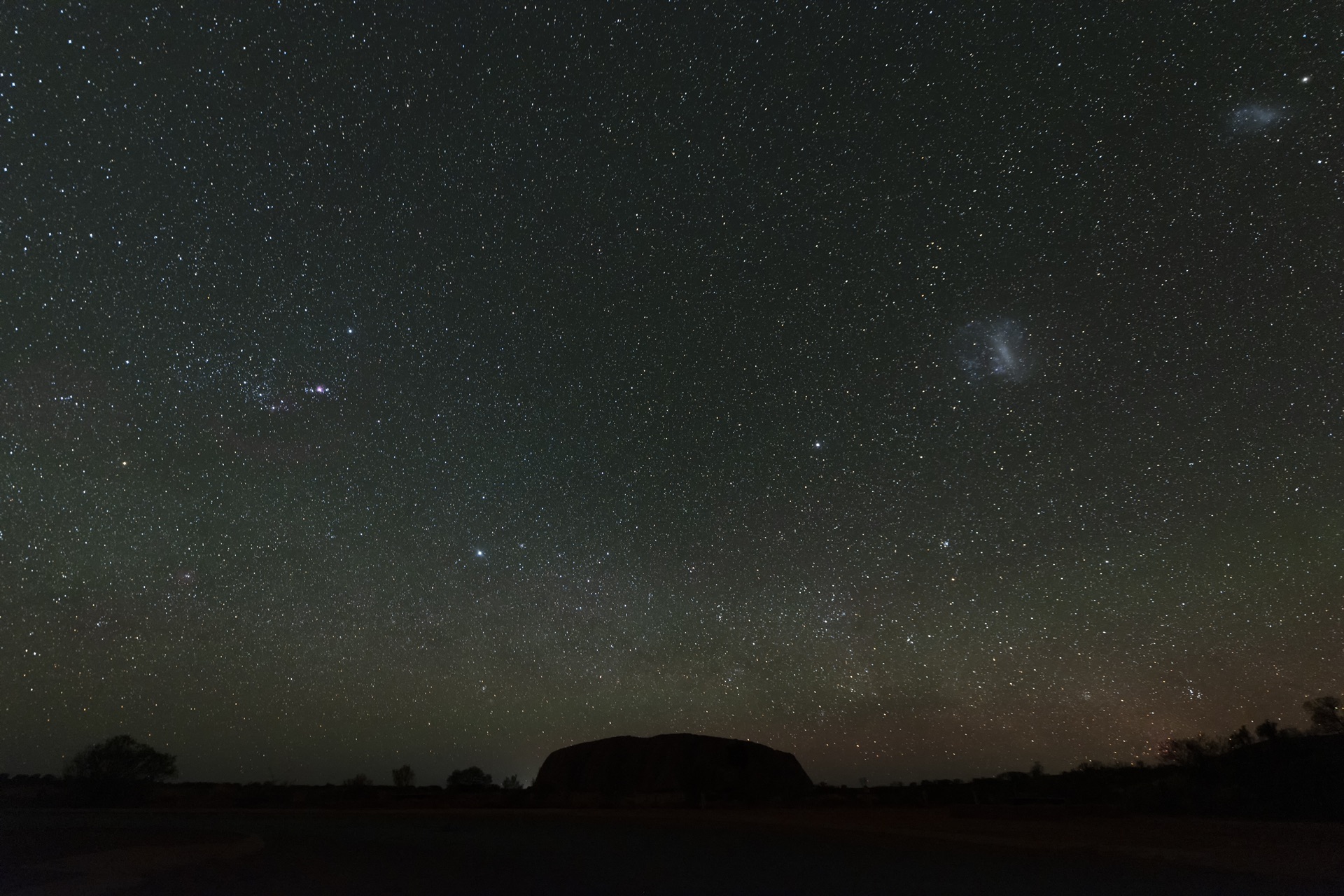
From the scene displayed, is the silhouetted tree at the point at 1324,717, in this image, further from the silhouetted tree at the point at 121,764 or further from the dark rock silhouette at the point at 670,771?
the silhouetted tree at the point at 121,764

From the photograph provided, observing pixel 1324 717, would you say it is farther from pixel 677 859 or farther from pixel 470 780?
pixel 470 780

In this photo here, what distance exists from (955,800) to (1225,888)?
40538 mm

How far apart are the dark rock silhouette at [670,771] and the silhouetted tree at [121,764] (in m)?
38.8

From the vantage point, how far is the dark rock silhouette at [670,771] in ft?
271

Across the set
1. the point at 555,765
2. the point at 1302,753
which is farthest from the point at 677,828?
the point at 555,765

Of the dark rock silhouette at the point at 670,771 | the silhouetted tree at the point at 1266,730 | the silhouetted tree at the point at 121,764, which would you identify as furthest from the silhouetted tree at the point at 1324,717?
the silhouetted tree at the point at 121,764

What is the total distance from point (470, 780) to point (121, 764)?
147 ft

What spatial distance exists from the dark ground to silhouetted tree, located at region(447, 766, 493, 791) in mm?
77585

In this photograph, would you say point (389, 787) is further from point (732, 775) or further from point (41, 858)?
point (41, 858)

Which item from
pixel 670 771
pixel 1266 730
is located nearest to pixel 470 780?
pixel 670 771

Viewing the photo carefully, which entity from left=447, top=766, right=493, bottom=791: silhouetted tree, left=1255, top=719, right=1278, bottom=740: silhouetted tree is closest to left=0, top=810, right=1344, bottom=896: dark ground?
left=1255, top=719, right=1278, bottom=740: silhouetted tree

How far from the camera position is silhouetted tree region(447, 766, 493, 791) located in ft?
358

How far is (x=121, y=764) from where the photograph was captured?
7712 centimetres

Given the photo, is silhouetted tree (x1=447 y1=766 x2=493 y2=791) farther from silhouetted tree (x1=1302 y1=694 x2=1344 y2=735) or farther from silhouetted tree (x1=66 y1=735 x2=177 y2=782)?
silhouetted tree (x1=1302 y1=694 x2=1344 y2=735)
